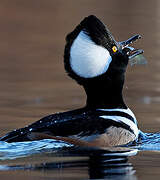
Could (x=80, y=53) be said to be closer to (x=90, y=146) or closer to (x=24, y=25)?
(x=90, y=146)

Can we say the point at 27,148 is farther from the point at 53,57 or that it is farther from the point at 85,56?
the point at 53,57

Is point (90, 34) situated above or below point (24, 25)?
below

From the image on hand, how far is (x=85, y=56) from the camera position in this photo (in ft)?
33.7

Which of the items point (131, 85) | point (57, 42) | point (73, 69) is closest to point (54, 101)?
point (131, 85)

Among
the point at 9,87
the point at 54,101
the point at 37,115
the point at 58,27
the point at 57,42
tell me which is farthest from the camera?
the point at 58,27

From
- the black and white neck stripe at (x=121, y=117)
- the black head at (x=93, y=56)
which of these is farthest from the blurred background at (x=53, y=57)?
the black head at (x=93, y=56)

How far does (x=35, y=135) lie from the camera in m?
9.82

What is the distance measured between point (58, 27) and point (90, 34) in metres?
15.8

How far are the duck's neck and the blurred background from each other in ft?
2.83

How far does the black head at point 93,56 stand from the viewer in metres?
10.3

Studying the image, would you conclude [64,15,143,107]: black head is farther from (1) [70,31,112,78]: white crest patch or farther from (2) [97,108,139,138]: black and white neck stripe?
(2) [97,108,139,138]: black and white neck stripe

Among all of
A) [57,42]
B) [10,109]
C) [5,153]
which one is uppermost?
[57,42]

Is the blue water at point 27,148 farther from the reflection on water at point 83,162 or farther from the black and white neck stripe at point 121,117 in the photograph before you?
the black and white neck stripe at point 121,117

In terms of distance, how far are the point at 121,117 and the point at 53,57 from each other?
8976 millimetres
